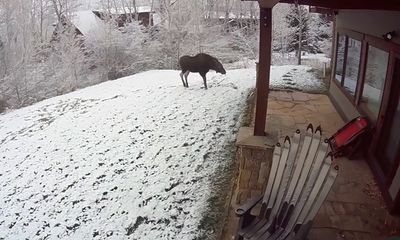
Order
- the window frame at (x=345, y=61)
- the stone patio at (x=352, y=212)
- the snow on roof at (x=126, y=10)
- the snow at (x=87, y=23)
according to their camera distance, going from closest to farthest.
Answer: the stone patio at (x=352, y=212), the window frame at (x=345, y=61), the snow at (x=87, y=23), the snow on roof at (x=126, y=10)

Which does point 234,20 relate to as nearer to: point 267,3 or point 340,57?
point 340,57

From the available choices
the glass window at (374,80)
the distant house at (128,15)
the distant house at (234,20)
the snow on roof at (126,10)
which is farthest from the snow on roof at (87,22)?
the glass window at (374,80)

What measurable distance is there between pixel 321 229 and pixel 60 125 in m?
7.31

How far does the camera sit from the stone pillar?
13.3 feet

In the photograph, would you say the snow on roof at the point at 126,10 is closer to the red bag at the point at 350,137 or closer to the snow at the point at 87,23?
the snow at the point at 87,23

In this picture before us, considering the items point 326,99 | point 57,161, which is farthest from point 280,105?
point 57,161

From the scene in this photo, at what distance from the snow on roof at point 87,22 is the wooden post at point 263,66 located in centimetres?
1539

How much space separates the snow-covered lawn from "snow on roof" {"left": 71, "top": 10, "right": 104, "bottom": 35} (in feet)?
30.3

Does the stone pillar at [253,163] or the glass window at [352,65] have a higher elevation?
the glass window at [352,65]

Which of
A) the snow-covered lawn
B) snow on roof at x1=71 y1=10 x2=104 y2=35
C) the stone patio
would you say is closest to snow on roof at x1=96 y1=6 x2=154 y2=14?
snow on roof at x1=71 y1=10 x2=104 y2=35

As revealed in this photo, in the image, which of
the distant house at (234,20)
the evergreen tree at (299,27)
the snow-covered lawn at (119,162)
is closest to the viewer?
the snow-covered lawn at (119,162)

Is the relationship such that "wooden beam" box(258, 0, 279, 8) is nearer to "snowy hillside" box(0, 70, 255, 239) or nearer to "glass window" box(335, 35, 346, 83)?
"snowy hillside" box(0, 70, 255, 239)

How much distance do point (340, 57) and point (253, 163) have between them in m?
4.29

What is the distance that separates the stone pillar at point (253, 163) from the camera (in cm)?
404
